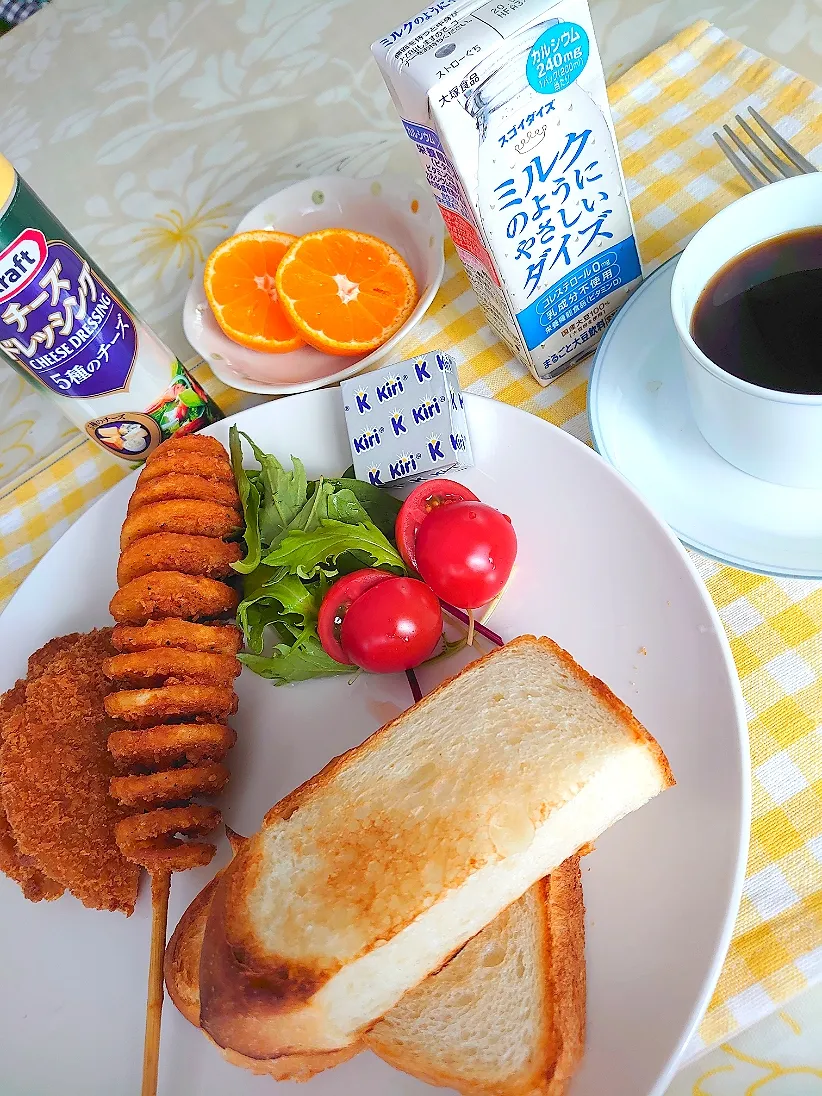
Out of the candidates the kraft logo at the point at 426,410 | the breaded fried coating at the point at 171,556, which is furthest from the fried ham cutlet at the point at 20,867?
the kraft logo at the point at 426,410

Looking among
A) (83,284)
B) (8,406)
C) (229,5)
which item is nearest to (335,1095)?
(83,284)

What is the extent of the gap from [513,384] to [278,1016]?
1.40m

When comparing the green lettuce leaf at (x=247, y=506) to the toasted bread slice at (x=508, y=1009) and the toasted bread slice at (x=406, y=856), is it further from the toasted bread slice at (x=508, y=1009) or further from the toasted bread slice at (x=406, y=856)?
the toasted bread slice at (x=508, y=1009)

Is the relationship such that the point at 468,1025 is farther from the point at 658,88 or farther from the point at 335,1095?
the point at 658,88

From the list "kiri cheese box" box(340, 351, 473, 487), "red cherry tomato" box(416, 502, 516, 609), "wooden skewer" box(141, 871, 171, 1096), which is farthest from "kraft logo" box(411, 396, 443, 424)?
"wooden skewer" box(141, 871, 171, 1096)

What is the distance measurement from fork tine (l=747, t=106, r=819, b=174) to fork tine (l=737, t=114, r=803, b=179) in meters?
0.01

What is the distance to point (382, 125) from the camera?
2559 millimetres

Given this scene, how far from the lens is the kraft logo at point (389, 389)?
1827 mm

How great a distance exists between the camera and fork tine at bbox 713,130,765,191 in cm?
187

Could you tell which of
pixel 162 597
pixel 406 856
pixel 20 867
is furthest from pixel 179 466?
pixel 406 856

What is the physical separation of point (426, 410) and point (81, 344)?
0.77m

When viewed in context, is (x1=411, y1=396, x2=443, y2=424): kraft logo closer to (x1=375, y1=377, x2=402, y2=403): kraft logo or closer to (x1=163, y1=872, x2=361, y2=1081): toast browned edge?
(x1=375, y1=377, x2=402, y2=403): kraft logo

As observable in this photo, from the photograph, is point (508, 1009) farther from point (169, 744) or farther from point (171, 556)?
point (171, 556)

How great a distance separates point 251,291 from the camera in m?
2.16
